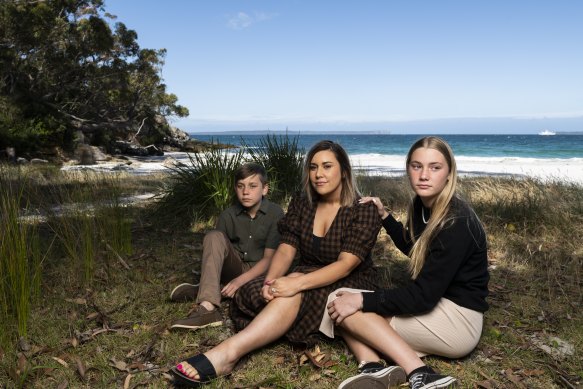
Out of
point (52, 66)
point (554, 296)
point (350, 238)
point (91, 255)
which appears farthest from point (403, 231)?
point (52, 66)

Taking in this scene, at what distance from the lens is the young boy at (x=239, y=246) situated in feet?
10.6

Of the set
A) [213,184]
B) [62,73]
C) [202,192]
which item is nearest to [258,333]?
[213,184]

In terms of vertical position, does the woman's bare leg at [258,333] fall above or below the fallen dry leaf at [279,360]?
above

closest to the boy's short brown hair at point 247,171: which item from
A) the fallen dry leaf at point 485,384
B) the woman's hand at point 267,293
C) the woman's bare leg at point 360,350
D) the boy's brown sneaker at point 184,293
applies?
the boy's brown sneaker at point 184,293

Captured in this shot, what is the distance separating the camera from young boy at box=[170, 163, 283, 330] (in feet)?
10.6

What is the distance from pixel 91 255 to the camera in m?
3.67

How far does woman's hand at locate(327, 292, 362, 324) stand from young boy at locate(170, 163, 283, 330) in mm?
870

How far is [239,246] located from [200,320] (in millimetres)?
725

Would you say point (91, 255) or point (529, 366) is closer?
point (529, 366)

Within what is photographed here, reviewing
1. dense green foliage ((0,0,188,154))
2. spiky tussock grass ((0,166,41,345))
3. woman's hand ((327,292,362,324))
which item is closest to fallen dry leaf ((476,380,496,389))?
woman's hand ((327,292,362,324))

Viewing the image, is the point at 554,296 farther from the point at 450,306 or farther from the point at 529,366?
the point at 450,306

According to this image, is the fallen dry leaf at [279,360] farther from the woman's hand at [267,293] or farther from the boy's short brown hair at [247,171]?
the boy's short brown hair at [247,171]

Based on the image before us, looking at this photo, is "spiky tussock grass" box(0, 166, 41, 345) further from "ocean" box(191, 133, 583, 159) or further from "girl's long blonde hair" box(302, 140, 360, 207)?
"ocean" box(191, 133, 583, 159)

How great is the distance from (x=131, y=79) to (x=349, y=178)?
21779mm
